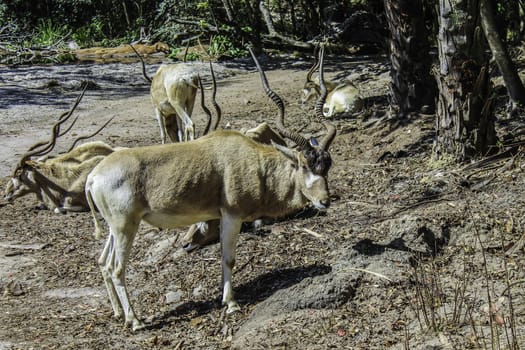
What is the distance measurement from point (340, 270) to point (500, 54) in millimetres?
5066

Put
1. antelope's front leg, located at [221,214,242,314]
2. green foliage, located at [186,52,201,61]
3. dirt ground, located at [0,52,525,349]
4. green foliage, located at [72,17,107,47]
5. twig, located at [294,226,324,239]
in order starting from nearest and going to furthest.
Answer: dirt ground, located at [0,52,525,349], antelope's front leg, located at [221,214,242,314], twig, located at [294,226,324,239], green foliage, located at [186,52,201,61], green foliage, located at [72,17,107,47]

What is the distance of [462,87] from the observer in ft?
30.2

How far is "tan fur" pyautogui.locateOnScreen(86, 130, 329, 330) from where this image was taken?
707cm

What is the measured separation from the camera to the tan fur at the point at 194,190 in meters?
7.07

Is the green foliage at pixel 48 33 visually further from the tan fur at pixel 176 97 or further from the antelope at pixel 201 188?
the antelope at pixel 201 188

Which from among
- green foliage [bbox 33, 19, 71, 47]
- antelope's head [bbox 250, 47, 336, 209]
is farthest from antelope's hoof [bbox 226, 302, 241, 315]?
green foliage [bbox 33, 19, 71, 47]

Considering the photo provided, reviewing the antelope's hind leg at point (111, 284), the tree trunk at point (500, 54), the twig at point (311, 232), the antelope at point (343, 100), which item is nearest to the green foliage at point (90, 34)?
the antelope at point (343, 100)

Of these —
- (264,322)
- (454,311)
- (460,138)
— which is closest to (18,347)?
(264,322)

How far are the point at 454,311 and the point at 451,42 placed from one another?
4.55 m

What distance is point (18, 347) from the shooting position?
6.83 meters

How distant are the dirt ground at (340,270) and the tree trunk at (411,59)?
423 mm

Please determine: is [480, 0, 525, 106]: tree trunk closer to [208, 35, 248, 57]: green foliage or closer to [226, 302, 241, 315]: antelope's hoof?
[226, 302, 241, 315]: antelope's hoof

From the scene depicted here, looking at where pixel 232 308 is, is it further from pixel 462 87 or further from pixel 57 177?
pixel 57 177

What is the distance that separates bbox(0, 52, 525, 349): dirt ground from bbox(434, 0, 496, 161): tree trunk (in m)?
0.34
